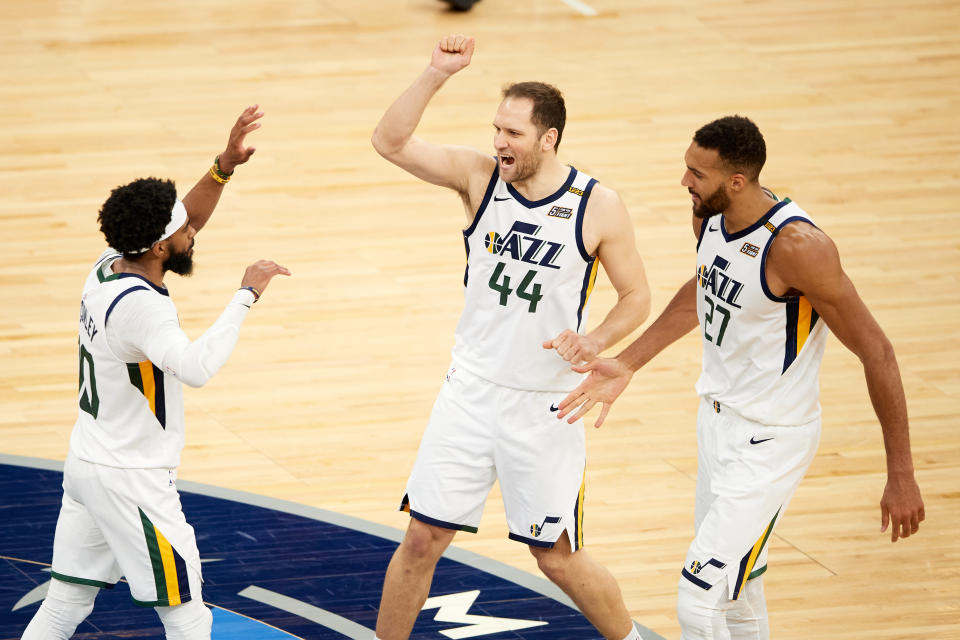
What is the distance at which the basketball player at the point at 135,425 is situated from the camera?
4.26 metres

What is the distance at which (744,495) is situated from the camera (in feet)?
14.6

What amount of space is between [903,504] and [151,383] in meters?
2.18

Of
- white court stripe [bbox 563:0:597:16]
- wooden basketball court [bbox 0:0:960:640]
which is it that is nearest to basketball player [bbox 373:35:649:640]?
wooden basketball court [bbox 0:0:960:640]

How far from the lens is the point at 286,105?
37.9 feet

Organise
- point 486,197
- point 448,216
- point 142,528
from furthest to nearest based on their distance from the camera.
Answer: point 448,216 < point 486,197 < point 142,528

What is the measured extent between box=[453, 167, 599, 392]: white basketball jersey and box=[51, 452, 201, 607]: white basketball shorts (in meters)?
1.08

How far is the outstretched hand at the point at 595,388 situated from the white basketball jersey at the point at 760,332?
322 millimetres

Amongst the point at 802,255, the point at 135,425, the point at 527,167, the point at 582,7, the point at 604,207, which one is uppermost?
the point at 582,7

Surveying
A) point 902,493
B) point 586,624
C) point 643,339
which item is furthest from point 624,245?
point 586,624

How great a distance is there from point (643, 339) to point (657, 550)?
5.15ft

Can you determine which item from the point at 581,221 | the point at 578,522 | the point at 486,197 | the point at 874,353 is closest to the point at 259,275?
the point at 486,197

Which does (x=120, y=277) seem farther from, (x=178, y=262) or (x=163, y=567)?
(x=163, y=567)

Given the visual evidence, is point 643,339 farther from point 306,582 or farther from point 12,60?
point 12,60

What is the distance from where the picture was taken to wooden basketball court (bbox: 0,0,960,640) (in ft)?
20.9
